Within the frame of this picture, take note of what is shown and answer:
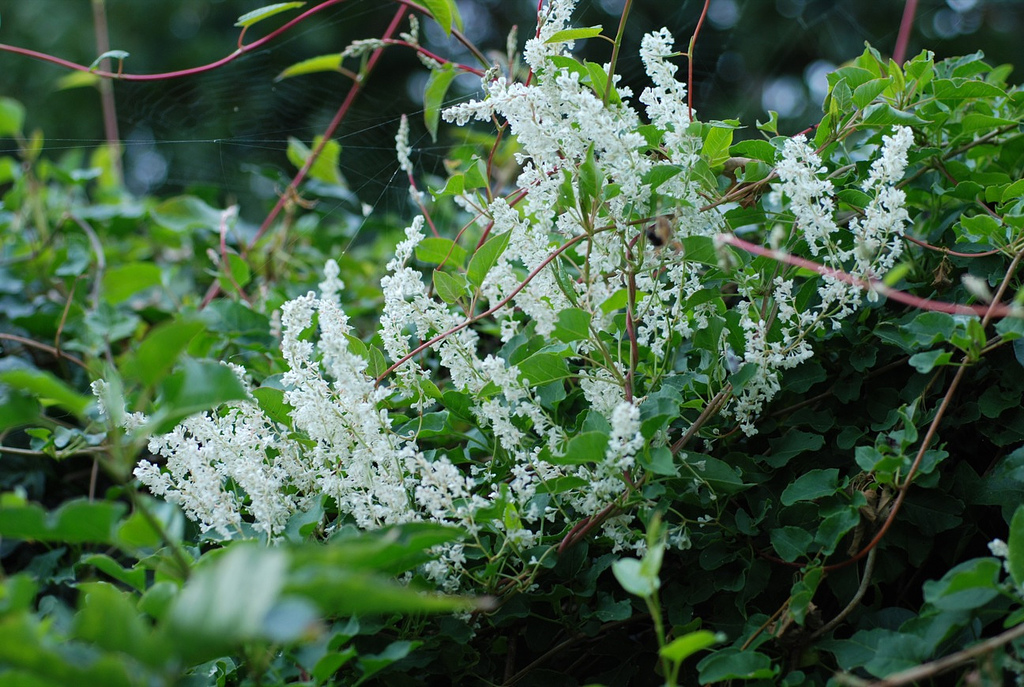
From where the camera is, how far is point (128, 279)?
960 millimetres

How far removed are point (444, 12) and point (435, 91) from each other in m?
0.08

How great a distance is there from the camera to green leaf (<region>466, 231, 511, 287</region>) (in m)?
0.57

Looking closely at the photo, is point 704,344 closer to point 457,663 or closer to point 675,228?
point 675,228

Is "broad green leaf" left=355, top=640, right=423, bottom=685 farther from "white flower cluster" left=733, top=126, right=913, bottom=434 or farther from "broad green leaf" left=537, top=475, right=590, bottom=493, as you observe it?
"white flower cluster" left=733, top=126, right=913, bottom=434

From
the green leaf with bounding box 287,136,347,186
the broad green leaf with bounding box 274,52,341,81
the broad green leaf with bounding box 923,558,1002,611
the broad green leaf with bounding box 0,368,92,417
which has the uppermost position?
the broad green leaf with bounding box 274,52,341,81

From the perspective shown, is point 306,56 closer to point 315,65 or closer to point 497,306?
point 315,65

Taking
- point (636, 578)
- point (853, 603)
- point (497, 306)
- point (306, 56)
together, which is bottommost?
point (853, 603)

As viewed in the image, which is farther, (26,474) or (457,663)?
(26,474)

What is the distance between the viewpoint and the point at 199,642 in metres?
0.28

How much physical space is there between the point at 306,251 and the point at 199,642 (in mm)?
1084

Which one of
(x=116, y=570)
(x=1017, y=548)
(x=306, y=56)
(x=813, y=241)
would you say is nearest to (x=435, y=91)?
(x=813, y=241)

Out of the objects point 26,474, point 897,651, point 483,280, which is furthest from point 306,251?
point 897,651

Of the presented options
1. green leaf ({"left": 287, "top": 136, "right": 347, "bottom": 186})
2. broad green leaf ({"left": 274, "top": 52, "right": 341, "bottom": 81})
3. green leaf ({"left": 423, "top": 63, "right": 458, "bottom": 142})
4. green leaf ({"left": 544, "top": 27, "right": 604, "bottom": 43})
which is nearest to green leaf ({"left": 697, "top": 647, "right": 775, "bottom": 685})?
green leaf ({"left": 544, "top": 27, "right": 604, "bottom": 43})

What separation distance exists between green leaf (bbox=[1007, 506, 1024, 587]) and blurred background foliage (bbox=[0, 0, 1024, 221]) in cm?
105
